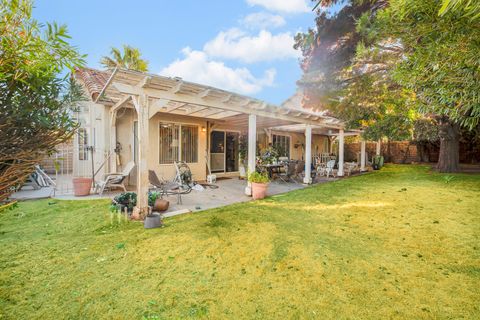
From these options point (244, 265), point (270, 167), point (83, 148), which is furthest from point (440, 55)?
point (83, 148)

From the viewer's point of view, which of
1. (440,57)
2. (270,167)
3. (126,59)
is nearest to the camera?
(440,57)

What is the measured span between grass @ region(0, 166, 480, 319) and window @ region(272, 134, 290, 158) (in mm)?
8709

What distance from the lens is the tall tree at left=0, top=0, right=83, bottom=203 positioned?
4.91 ft

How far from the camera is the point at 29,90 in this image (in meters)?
1.75

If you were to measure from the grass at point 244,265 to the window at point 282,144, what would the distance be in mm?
8709

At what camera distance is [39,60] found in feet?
5.15

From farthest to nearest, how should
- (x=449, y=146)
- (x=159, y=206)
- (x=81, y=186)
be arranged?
(x=449, y=146), (x=81, y=186), (x=159, y=206)

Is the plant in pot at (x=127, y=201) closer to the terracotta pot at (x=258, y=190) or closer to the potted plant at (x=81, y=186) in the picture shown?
the potted plant at (x=81, y=186)

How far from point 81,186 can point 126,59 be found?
35.6 ft

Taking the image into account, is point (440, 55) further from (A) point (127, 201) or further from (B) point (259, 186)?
(A) point (127, 201)

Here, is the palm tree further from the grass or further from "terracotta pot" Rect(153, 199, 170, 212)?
"terracotta pot" Rect(153, 199, 170, 212)

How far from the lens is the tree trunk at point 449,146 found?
10.8 m

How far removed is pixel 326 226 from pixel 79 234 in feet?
15.4

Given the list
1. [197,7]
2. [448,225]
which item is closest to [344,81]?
[448,225]
